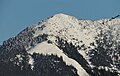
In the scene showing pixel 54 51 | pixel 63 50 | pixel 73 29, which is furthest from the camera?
pixel 73 29

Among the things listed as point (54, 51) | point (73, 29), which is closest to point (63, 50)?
point (54, 51)

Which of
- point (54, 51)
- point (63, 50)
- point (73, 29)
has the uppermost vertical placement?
point (73, 29)

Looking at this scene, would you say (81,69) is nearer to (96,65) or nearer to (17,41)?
(96,65)

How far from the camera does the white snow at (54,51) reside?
466 feet

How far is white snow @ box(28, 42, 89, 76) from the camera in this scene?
142 meters

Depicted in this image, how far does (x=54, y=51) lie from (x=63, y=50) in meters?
4.76

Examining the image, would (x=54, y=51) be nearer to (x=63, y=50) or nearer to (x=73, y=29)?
(x=63, y=50)

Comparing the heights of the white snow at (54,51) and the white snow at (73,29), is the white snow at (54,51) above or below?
below

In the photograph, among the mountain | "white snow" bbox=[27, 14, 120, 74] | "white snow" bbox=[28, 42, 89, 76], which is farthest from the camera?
"white snow" bbox=[27, 14, 120, 74]

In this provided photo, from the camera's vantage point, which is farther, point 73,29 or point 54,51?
point 73,29

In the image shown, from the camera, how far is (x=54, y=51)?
15000 centimetres

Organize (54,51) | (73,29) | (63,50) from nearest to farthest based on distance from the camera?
1. (54,51)
2. (63,50)
3. (73,29)

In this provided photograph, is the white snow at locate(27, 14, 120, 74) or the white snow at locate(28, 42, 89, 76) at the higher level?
the white snow at locate(27, 14, 120, 74)

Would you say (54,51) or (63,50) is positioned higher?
(63,50)
